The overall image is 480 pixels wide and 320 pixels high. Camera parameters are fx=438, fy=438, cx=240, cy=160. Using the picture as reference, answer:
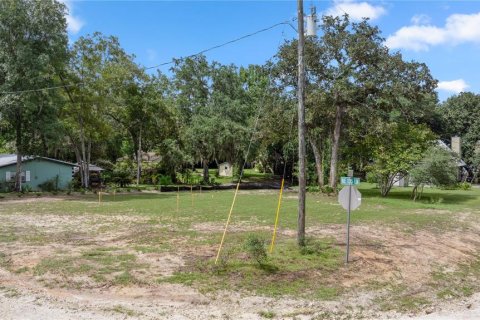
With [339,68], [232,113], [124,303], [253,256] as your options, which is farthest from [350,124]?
[124,303]

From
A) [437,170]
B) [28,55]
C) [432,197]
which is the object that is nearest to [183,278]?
[437,170]

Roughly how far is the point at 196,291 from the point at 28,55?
86.5 ft

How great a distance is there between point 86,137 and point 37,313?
36823mm

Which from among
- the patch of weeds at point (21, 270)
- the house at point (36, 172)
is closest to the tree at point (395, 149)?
the patch of weeds at point (21, 270)

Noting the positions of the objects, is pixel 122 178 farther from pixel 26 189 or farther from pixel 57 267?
pixel 57 267

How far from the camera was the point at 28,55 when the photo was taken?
95.9 ft

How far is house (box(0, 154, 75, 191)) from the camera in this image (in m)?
35.3

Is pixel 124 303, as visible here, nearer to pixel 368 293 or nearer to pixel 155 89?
pixel 368 293

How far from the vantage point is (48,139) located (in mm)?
31688

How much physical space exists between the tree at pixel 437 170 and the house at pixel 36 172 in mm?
28133

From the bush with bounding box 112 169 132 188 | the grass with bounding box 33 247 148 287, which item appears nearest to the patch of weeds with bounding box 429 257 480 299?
the grass with bounding box 33 247 148 287

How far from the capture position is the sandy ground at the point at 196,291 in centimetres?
755

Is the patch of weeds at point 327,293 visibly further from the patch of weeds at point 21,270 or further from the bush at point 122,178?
the bush at point 122,178

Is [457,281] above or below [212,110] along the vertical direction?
below
